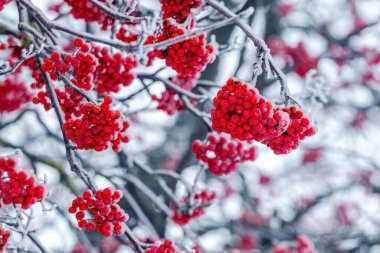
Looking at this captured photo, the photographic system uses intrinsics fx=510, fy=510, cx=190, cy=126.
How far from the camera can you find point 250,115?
1891mm

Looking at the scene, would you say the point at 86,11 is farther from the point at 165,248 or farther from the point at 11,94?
the point at 11,94

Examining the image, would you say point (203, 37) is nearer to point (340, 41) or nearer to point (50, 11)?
point (50, 11)

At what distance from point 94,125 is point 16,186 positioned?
0.40m

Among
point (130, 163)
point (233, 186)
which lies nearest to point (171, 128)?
point (233, 186)

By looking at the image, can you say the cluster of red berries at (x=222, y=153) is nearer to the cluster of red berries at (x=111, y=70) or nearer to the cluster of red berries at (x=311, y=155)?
the cluster of red berries at (x=111, y=70)

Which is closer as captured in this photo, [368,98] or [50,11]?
[50,11]

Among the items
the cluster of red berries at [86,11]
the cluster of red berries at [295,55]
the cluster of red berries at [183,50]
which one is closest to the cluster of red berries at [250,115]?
the cluster of red berries at [183,50]

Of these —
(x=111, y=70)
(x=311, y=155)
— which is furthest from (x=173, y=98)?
(x=311, y=155)

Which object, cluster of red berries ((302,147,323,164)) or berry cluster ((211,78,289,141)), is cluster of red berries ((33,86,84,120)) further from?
cluster of red berries ((302,147,323,164))

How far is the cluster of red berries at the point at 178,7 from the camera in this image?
234 cm

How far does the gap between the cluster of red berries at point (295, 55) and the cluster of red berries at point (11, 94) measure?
2.73m

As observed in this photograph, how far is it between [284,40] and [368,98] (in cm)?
145

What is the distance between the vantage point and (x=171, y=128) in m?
6.88

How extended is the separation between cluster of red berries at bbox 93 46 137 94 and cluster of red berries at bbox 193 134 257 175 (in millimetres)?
617
